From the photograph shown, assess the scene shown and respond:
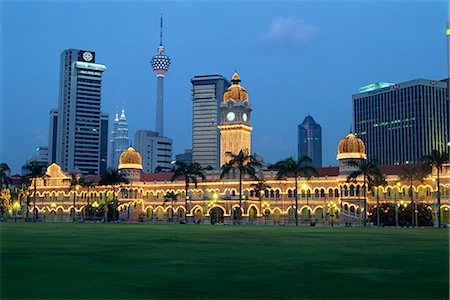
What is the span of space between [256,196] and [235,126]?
18983 mm

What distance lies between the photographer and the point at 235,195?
108250mm

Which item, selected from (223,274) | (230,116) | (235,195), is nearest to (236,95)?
(230,116)

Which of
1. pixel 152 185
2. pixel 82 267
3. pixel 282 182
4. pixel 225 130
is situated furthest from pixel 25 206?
pixel 82 267

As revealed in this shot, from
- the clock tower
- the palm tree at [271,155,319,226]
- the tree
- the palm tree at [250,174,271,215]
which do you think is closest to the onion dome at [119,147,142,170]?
the clock tower

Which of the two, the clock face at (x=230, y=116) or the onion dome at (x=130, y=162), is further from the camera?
the onion dome at (x=130, y=162)

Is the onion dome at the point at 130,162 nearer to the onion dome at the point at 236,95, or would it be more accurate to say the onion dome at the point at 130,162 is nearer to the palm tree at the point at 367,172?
the onion dome at the point at 236,95

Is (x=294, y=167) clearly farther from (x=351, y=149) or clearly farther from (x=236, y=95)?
(x=236, y=95)

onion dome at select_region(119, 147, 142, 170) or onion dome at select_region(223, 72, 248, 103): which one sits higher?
onion dome at select_region(223, 72, 248, 103)

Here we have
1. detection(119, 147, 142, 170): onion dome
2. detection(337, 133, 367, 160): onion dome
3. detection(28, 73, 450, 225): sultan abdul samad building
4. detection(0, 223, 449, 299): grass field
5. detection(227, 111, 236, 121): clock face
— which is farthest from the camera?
detection(119, 147, 142, 170): onion dome

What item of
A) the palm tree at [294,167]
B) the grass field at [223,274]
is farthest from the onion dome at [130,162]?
the grass field at [223,274]

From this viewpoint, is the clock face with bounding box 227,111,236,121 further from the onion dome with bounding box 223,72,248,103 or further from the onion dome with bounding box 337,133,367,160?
the onion dome with bounding box 337,133,367,160

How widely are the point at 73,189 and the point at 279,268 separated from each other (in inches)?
4377

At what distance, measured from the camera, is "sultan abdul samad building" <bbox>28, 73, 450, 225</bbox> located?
3752 inches

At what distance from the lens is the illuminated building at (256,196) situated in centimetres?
9506
